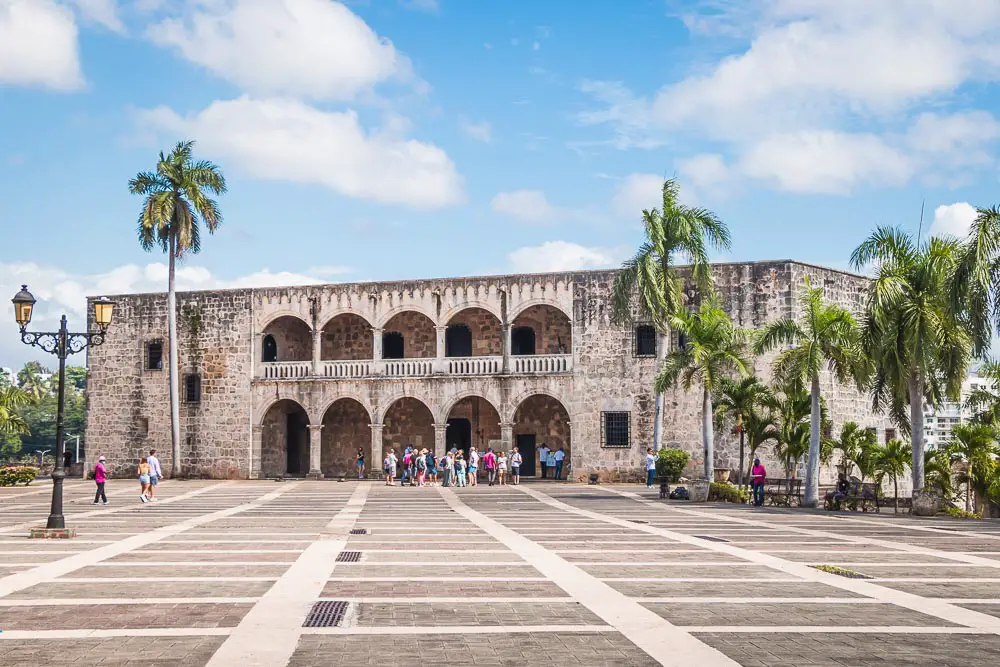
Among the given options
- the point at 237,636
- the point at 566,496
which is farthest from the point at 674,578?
the point at 566,496

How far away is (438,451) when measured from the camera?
39.6 m

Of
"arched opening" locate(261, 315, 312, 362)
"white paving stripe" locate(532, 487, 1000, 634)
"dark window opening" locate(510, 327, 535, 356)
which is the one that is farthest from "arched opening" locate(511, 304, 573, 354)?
"white paving stripe" locate(532, 487, 1000, 634)

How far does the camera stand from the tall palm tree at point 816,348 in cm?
2653

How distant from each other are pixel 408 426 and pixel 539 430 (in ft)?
17.9

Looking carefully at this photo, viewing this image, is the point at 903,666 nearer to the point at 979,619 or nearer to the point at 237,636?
the point at 979,619

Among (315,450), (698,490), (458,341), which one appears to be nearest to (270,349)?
(315,450)

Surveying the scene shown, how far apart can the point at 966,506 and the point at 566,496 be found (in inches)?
409

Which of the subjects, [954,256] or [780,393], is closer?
[954,256]

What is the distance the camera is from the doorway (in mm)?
41688

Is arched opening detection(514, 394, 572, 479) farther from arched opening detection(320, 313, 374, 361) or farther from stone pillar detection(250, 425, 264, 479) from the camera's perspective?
stone pillar detection(250, 425, 264, 479)

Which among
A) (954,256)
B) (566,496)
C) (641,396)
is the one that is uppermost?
(954,256)

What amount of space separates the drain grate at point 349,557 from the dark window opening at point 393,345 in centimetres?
2841

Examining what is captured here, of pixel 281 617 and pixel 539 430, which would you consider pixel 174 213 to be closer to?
pixel 539 430

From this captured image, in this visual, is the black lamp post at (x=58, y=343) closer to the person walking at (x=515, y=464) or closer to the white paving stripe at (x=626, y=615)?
the white paving stripe at (x=626, y=615)
